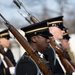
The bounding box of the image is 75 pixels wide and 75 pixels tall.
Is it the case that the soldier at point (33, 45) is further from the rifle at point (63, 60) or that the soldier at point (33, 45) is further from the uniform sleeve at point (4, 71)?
the uniform sleeve at point (4, 71)

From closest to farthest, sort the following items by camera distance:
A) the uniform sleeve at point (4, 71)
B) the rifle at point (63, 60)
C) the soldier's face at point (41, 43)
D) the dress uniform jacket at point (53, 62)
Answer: the soldier's face at point (41, 43) → the dress uniform jacket at point (53, 62) → the rifle at point (63, 60) → the uniform sleeve at point (4, 71)

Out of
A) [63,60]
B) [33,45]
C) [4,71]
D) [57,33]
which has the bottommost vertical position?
[4,71]

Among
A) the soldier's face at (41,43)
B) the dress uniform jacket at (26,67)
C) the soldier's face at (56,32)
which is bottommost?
the dress uniform jacket at (26,67)

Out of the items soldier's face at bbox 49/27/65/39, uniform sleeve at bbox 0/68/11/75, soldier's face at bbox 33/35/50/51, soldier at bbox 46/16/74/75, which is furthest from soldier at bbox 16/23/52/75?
uniform sleeve at bbox 0/68/11/75

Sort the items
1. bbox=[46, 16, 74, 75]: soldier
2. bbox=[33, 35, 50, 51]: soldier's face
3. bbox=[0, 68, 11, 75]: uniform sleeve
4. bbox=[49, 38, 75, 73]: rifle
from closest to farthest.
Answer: bbox=[33, 35, 50, 51]: soldier's face < bbox=[46, 16, 74, 75]: soldier < bbox=[49, 38, 75, 73]: rifle < bbox=[0, 68, 11, 75]: uniform sleeve

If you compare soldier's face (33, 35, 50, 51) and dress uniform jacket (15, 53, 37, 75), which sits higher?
soldier's face (33, 35, 50, 51)

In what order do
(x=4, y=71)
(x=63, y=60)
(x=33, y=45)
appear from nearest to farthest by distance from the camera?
(x=33, y=45)
(x=63, y=60)
(x=4, y=71)

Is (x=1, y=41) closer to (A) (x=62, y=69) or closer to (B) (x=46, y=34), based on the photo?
(A) (x=62, y=69)

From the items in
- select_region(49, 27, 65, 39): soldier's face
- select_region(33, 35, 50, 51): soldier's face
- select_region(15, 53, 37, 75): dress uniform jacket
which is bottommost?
select_region(15, 53, 37, 75): dress uniform jacket

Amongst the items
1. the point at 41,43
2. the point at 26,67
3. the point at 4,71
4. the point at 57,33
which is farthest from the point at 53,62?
the point at 26,67

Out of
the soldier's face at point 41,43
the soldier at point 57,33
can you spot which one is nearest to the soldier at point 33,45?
the soldier's face at point 41,43

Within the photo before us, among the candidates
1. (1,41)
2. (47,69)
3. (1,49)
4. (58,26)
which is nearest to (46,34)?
(47,69)

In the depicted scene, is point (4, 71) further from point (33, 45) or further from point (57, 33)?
point (33, 45)

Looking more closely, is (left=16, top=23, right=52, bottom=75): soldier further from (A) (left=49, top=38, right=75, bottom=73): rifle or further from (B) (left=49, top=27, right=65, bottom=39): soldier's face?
(B) (left=49, top=27, right=65, bottom=39): soldier's face
